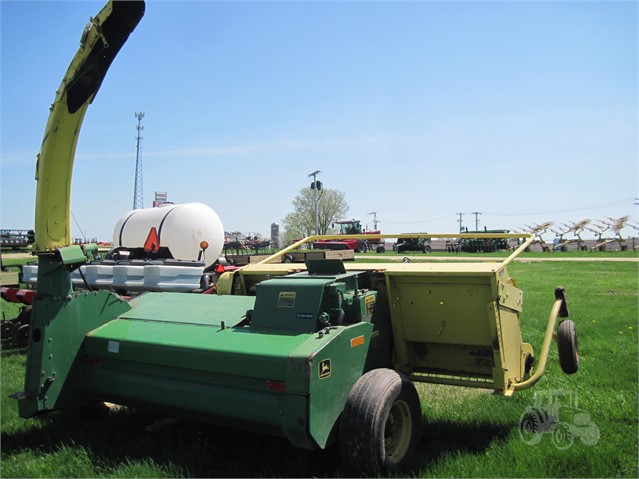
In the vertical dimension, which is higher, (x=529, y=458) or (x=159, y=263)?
(x=159, y=263)

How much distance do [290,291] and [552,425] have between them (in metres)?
2.48

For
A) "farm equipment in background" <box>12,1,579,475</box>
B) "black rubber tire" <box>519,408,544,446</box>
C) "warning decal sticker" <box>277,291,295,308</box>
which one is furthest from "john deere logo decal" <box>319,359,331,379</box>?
"black rubber tire" <box>519,408,544,446</box>

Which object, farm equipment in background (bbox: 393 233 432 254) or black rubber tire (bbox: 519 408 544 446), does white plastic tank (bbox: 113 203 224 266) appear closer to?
black rubber tire (bbox: 519 408 544 446)

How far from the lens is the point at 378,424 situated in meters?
3.29

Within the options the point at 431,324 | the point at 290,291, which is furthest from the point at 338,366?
the point at 431,324

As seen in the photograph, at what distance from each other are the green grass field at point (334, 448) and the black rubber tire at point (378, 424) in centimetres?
17

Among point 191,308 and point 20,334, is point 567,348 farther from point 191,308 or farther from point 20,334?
point 20,334

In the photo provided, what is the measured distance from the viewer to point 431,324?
14.4ft

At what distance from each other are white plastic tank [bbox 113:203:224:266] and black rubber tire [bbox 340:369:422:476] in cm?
779

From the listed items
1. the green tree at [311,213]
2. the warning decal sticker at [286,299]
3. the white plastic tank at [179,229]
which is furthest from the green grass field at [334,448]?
the green tree at [311,213]

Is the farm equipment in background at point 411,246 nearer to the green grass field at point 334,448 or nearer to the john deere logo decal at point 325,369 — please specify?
the green grass field at point 334,448

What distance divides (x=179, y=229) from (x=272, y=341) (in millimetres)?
7766

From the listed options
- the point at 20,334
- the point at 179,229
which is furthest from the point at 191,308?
the point at 179,229

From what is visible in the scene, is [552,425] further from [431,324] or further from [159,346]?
[159,346]
